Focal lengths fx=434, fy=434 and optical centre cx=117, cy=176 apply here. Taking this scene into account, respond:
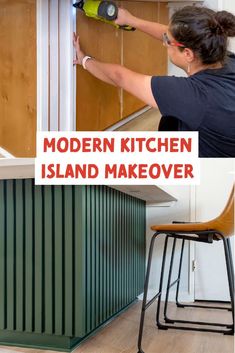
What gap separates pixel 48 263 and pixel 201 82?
2.67ft

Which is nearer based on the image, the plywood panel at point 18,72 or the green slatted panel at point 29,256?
the green slatted panel at point 29,256

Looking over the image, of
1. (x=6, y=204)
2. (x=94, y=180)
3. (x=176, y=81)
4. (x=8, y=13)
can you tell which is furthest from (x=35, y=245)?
(x=8, y=13)

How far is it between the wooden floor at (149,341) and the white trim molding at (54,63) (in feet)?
3.17

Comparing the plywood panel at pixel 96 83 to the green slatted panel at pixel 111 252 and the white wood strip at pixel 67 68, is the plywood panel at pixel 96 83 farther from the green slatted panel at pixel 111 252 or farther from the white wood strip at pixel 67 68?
the green slatted panel at pixel 111 252

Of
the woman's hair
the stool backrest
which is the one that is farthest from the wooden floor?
the woman's hair

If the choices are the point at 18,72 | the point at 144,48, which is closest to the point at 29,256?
the point at 18,72

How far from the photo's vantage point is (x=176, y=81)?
4.74 ft

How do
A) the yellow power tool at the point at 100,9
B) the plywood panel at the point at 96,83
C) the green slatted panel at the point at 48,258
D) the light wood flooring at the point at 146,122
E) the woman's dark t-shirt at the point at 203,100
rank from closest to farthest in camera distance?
the woman's dark t-shirt at the point at 203,100, the green slatted panel at the point at 48,258, the yellow power tool at the point at 100,9, the plywood panel at the point at 96,83, the light wood flooring at the point at 146,122

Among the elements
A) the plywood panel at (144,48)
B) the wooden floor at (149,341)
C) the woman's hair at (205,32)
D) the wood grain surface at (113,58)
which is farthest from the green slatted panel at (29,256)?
the plywood panel at (144,48)

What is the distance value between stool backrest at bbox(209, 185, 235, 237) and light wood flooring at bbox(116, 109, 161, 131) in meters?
0.92

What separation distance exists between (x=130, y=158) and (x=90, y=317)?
596 millimetres

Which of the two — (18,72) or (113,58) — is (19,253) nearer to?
(18,72)

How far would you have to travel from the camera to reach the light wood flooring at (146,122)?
91.6 inches

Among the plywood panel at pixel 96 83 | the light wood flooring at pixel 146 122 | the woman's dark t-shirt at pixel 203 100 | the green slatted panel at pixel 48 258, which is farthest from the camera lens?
the light wood flooring at pixel 146 122
